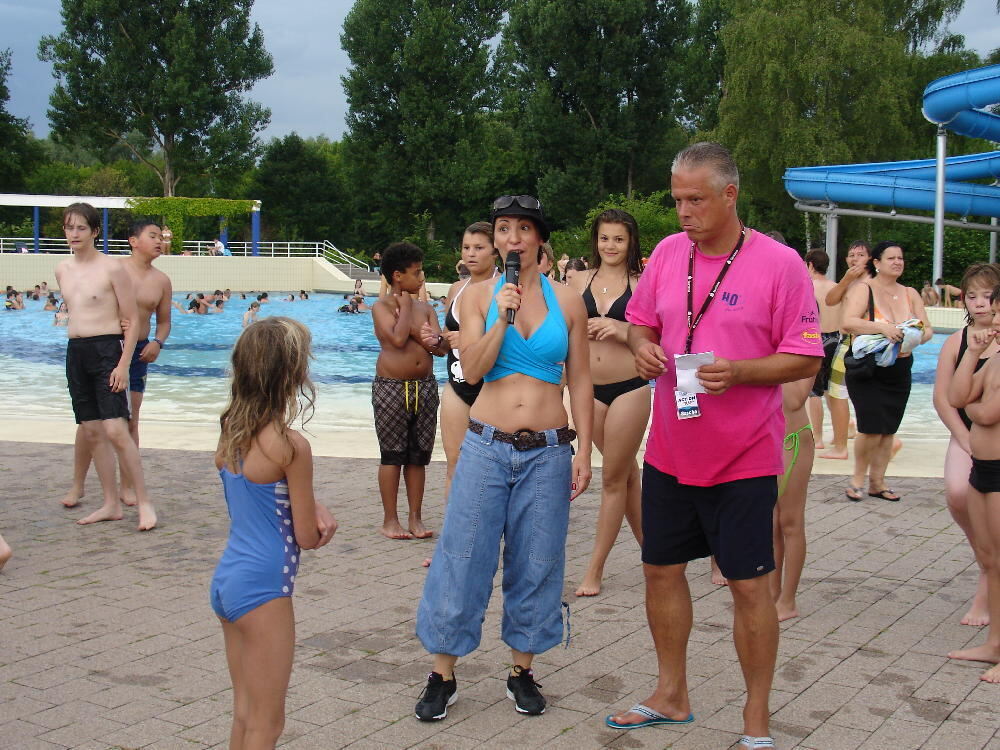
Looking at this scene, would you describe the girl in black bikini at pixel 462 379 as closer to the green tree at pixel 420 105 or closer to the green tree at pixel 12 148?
the green tree at pixel 420 105

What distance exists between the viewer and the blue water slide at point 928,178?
24.5 m

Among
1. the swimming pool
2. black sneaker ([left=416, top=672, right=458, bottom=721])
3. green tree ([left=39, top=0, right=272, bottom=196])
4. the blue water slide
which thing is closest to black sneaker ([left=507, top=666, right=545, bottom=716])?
black sneaker ([left=416, top=672, right=458, bottom=721])

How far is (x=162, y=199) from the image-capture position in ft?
149

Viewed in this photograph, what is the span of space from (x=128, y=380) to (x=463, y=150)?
141ft

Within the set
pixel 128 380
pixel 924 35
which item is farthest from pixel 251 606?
pixel 924 35

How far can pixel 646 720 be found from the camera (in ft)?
12.7

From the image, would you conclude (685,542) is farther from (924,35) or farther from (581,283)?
(924,35)

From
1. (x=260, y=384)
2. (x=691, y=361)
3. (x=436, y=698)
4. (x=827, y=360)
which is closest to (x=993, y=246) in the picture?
(x=827, y=360)

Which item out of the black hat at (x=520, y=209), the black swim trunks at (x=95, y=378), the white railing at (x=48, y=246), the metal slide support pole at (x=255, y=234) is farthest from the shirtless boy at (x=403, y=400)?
the metal slide support pole at (x=255, y=234)

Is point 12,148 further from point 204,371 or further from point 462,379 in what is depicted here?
point 462,379

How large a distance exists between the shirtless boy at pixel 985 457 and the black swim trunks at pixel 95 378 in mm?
4933

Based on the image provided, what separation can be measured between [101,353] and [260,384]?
416 centimetres

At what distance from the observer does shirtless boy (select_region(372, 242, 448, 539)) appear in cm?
653

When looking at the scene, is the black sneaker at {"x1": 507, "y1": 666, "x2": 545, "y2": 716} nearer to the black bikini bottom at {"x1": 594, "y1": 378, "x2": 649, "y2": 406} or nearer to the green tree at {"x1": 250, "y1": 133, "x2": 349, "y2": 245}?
the black bikini bottom at {"x1": 594, "y1": 378, "x2": 649, "y2": 406}
